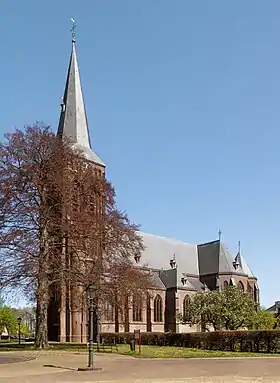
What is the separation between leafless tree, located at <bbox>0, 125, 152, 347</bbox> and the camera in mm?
37219

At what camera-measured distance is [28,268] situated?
118 feet

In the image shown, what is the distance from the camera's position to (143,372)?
66.3 feet

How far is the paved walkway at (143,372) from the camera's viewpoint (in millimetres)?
17625

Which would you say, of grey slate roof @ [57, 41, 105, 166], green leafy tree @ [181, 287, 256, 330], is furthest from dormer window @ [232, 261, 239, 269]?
grey slate roof @ [57, 41, 105, 166]

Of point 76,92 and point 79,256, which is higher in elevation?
point 76,92

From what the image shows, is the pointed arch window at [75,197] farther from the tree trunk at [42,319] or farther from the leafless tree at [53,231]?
the tree trunk at [42,319]

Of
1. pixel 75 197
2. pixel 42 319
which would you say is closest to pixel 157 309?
pixel 42 319

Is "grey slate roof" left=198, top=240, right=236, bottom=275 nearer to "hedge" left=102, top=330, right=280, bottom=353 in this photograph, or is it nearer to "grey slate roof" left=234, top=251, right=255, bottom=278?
"grey slate roof" left=234, top=251, right=255, bottom=278

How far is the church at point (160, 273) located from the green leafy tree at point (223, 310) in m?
6.29

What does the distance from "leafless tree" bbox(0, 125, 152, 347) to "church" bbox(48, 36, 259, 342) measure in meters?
21.6

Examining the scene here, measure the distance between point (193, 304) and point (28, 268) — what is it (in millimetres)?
32014

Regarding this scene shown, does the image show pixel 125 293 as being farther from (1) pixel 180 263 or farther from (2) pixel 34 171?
(1) pixel 180 263

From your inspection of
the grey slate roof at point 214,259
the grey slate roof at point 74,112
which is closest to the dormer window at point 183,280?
the grey slate roof at point 214,259

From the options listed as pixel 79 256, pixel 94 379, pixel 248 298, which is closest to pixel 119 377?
pixel 94 379
